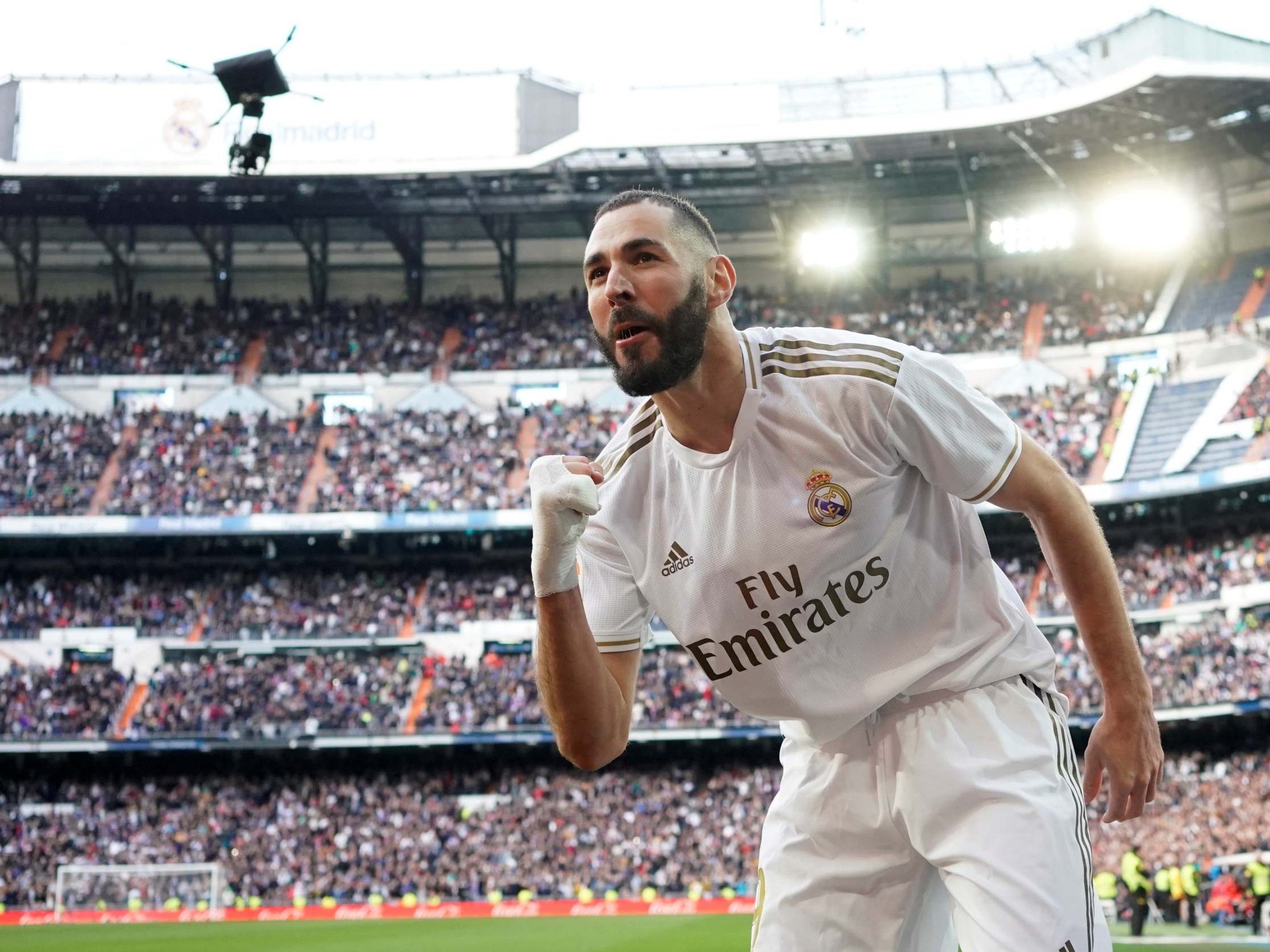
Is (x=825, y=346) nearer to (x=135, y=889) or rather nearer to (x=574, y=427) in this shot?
(x=135, y=889)

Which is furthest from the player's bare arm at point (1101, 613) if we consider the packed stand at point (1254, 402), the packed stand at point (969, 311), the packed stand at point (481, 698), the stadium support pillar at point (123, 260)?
the stadium support pillar at point (123, 260)

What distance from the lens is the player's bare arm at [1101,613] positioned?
319cm

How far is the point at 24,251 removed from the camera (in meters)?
41.8

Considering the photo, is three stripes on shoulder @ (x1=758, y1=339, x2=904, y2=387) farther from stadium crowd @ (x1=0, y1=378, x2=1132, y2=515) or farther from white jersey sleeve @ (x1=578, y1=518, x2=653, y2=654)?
stadium crowd @ (x1=0, y1=378, x2=1132, y2=515)

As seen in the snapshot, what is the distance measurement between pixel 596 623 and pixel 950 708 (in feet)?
3.48

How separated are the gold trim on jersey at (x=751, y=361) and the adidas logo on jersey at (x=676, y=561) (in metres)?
0.50

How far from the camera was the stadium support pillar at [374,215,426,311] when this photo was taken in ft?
132

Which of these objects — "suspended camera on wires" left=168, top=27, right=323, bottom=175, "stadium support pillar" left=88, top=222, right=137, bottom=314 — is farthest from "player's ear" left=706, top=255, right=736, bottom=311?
"stadium support pillar" left=88, top=222, right=137, bottom=314

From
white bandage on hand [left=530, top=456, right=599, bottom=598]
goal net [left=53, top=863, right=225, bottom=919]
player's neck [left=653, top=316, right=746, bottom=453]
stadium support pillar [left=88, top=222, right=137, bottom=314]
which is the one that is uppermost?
stadium support pillar [left=88, top=222, right=137, bottom=314]

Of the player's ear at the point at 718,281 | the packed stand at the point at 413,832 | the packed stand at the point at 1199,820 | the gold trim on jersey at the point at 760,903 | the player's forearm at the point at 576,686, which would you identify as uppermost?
the player's ear at the point at 718,281

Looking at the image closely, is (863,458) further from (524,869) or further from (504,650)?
(504,650)

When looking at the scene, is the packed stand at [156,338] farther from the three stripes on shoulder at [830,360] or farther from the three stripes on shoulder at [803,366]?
the three stripes on shoulder at [830,360]

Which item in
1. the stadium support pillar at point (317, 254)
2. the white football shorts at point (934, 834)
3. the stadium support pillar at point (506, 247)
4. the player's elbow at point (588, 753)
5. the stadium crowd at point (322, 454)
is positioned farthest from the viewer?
the stadium support pillar at point (317, 254)

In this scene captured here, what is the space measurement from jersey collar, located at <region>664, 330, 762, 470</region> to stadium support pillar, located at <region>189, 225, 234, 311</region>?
40494 millimetres
